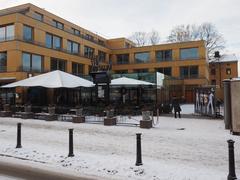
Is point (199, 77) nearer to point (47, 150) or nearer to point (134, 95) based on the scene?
point (134, 95)

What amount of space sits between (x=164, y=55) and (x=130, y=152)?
1887 inches

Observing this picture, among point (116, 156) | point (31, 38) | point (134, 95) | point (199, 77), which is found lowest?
point (116, 156)

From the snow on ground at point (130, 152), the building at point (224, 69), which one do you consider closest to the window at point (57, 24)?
the snow on ground at point (130, 152)

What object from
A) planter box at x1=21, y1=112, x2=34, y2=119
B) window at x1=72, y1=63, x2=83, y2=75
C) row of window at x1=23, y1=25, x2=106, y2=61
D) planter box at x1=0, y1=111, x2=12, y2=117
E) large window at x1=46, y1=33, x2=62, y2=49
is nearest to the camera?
planter box at x1=21, y1=112, x2=34, y2=119

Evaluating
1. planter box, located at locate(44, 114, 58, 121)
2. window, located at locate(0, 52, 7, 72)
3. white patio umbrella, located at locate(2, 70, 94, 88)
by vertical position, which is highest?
window, located at locate(0, 52, 7, 72)

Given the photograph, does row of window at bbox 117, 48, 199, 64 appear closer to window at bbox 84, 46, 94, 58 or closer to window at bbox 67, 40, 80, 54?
window at bbox 84, 46, 94, 58

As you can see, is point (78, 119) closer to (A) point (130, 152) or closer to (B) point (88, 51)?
(A) point (130, 152)

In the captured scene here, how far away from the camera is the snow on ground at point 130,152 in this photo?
7312mm

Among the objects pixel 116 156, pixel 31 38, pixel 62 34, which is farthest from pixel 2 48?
pixel 116 156

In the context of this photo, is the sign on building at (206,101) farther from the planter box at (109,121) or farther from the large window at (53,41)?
the large window at (53,41)

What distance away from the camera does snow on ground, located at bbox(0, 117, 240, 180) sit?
A: 731 centimetres

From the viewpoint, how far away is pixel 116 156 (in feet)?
29.6

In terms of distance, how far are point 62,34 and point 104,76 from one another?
2423 cm

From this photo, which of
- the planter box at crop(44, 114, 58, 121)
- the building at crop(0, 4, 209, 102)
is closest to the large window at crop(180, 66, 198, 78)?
the building at crop(0, 4, 209, 102)
